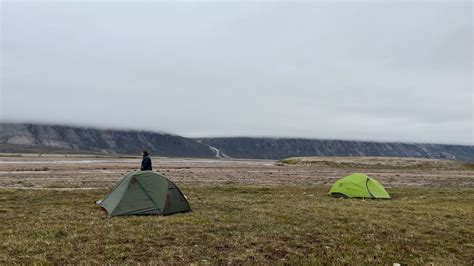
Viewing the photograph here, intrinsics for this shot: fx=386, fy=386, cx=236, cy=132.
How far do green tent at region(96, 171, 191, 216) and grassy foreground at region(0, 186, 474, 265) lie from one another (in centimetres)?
88

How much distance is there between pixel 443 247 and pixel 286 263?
625 cm

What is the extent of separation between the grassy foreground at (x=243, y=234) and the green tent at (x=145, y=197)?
34.6 inches

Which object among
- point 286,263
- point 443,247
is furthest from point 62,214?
point 443,247

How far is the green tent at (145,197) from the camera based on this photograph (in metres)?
19.1

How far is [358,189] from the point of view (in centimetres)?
2800

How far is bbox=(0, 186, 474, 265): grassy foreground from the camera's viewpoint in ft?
Result: 40.2

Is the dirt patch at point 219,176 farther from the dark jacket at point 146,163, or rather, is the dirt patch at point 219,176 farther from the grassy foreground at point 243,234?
the grassy foreground at point 243,234

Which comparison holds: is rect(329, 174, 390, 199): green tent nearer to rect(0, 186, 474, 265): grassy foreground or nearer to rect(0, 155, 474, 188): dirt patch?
rect(0, 186, 474, 265): grassy foreground

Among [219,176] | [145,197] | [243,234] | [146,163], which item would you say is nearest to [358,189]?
[146,163]

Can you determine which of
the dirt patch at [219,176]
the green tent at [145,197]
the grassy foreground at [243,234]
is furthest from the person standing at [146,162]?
the dirt patch at [219,176]

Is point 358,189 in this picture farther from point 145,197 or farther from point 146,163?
point 145,197

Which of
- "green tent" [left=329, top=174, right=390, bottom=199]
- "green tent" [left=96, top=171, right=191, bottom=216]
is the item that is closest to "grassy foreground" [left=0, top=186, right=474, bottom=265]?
"green tent" [left=96, top=171, right=191, bottom=216]

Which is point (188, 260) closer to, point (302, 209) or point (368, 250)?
point (368, 250)

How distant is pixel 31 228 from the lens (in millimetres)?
15734
